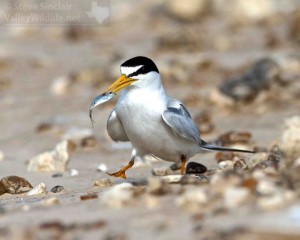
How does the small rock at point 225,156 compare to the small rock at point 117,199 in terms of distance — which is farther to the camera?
the small rock at point 225,156

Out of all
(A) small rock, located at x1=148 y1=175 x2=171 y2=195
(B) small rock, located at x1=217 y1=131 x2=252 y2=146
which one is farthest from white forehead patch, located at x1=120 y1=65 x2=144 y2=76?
(B) small rock, located at x1=217 y1=131 x2=252 y2=146

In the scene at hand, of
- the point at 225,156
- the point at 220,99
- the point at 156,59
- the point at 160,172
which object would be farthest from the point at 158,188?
the point at 156,59

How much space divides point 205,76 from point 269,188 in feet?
19.5

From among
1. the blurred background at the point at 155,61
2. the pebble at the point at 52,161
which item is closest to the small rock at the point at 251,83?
the blurred background at the point at 155,61

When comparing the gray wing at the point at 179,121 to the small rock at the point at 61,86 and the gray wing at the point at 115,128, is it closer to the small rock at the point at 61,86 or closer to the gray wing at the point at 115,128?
the gray wing at the point at 115,128

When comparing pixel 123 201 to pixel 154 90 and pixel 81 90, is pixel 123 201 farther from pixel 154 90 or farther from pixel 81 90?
pixel 81 90

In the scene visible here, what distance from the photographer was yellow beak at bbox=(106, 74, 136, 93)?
5.53m

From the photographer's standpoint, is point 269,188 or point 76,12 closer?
point 269,188

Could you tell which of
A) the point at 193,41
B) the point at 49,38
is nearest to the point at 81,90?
the point at 193,41

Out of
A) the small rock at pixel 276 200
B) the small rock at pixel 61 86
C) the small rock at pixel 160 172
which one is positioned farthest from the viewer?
Answer: the small rock at pixel 61 86

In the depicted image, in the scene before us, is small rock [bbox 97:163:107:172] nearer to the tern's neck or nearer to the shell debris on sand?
the tern's neck

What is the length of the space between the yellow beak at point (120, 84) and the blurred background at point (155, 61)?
2.21 ft

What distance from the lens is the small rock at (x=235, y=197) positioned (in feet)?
12.6

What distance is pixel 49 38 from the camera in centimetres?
1280
